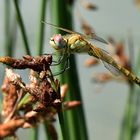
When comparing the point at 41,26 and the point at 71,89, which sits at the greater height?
the point at 41,26

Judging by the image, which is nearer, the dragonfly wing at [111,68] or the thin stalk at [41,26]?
the dragonfly wing at [111,68]

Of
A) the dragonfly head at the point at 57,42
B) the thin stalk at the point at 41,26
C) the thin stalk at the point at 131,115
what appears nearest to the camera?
the dragonfly head at the point at 57,42

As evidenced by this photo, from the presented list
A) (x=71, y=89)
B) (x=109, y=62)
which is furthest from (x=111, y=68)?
(x=71, y=89)

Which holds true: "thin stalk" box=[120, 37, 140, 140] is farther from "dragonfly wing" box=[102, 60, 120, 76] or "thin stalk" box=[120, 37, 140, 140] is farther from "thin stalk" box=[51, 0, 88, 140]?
"dragonfly wing" box=[102, 60, 120, 76]

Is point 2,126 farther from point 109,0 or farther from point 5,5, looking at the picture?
point 109,0

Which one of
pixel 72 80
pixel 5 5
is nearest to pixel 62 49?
pixel 72 80

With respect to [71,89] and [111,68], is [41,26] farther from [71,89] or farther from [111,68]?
[111,68]

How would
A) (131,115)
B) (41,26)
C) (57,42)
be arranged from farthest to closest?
(131,115)
(41,26)
(57,42)

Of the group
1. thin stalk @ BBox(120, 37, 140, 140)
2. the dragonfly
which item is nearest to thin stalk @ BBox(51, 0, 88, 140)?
the dragonfly

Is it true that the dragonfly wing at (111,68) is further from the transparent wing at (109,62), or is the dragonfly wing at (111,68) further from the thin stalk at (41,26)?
the thin stalk at (41,26)

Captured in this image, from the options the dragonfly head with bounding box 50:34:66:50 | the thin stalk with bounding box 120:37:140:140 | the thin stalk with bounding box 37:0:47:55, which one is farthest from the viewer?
the thin stalk with bounding box 120:37:140:140

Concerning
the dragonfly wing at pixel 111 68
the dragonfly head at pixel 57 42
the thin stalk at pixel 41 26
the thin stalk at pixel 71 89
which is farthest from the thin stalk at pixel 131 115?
the dragonfly head at pixel 57 42
